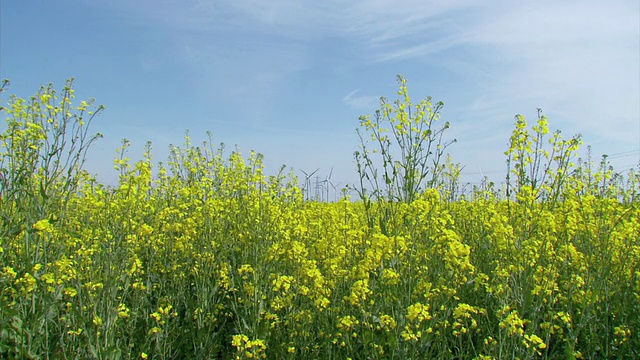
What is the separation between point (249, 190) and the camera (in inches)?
172

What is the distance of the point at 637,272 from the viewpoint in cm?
363

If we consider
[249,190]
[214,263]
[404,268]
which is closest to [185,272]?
[214,263]

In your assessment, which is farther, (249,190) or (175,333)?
(249,190)

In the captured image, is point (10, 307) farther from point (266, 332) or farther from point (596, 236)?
point (596, 236)

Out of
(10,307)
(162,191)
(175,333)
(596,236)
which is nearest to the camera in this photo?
(10,307)

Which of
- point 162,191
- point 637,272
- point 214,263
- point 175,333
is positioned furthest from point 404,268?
point 162,191

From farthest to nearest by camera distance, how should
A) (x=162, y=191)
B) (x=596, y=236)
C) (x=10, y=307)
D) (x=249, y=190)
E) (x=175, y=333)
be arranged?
(x=162, y=191) < (x=249, y=190) < (x=596, y=236) < (x=175, y=333) < (x=10, y=307)

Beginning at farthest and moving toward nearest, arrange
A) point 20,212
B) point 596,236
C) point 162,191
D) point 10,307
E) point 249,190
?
point 162,191 → point 249,190 → point 596,236 → point 20,212 → point 10,307

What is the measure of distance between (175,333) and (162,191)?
6.07 feet

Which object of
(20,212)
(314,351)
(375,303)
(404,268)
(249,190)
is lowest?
(314,351)

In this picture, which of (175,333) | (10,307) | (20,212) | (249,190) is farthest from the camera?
(249,190)

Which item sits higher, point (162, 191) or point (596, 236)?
point (162, 191)

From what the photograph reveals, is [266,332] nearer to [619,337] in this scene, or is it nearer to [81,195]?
[619,337]

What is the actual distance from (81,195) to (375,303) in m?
3.78
